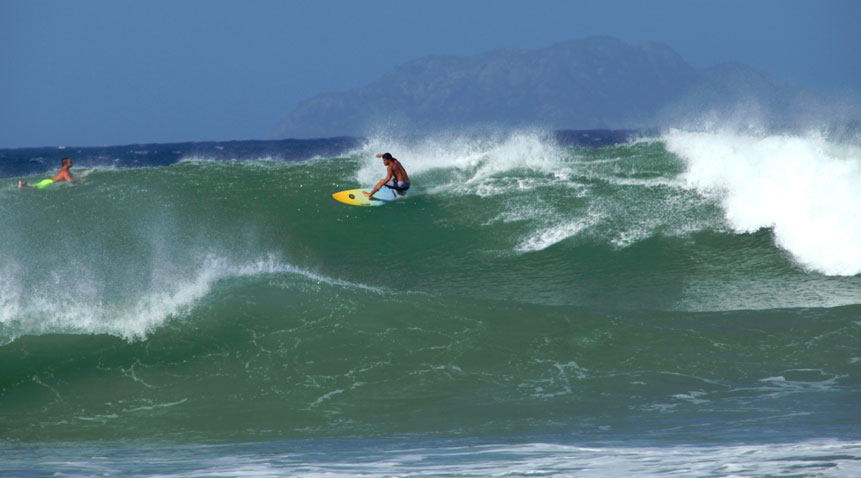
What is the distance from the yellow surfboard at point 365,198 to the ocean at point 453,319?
27cm

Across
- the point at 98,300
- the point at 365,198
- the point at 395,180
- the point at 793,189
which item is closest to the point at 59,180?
the point at 365,198

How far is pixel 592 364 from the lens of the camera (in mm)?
7883

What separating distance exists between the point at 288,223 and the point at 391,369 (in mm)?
7166

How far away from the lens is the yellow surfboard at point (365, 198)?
15.4 m

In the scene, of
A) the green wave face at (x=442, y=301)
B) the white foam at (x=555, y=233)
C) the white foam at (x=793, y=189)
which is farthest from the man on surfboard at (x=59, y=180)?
the white foam at (x=793, y=189)

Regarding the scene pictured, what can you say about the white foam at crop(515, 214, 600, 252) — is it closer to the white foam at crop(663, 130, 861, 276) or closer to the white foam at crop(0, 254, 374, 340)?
the white foam at crop(663, 130, 861, 276)

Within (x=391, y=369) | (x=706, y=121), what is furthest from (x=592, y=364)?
(x=706, y=121)

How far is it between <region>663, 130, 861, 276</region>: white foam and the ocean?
0.05m

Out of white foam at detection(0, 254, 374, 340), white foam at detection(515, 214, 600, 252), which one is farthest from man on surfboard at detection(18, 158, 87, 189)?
white foam at detection(515, 214, 600, 252)

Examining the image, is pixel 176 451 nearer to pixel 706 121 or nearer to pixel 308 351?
pixel 308 351

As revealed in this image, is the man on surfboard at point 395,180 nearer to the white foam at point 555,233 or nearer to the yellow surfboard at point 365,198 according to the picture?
the yellow surfboard at point 365,198

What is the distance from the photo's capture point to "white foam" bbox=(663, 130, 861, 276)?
38.0 ft

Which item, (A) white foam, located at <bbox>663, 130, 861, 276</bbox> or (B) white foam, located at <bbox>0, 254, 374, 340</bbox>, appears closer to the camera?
(B) white foam, located at <bbox>0, 254, 374, 340</bbox>

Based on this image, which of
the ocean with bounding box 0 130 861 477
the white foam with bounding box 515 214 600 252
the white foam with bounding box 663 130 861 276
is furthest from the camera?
the white foam with bounding box 515 214 600 252
